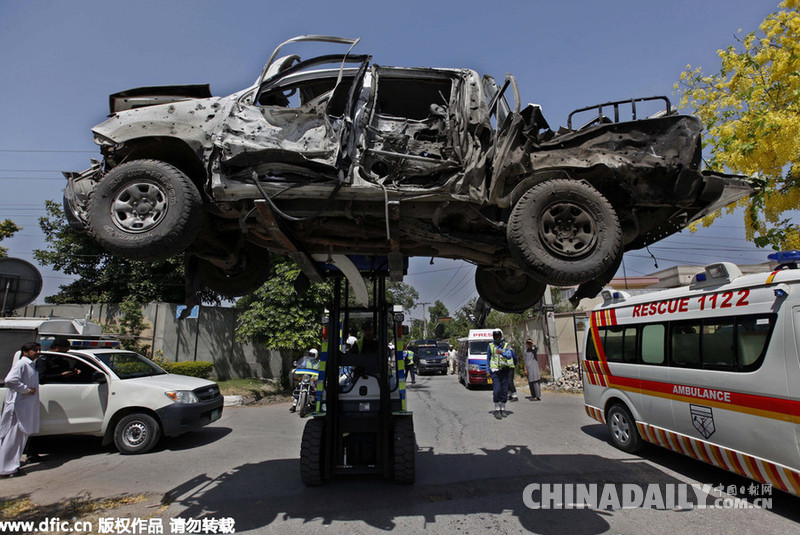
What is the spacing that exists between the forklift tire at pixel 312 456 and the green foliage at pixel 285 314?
28.4 feet

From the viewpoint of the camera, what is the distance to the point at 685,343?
5.85m

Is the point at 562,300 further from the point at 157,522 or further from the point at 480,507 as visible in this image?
the point at 157,522

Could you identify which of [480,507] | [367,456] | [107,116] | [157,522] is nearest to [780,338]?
[480,507]

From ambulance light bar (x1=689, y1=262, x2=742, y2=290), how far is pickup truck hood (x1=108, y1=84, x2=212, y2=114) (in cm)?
621

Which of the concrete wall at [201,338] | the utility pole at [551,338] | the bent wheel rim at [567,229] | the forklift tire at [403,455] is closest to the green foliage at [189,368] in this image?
the concrete wall at [201,338]

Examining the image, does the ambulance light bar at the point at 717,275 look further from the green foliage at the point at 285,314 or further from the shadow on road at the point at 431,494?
the green foliage at the point at 285,314

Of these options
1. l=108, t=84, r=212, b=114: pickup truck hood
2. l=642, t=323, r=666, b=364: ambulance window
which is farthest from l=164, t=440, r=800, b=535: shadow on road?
l=108, t=84, r=212, b=114: pickup truck hood

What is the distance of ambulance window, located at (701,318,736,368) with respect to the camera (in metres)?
5.09

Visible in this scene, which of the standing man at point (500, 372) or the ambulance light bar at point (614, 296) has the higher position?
the ambulance light bar at point (614, 296)

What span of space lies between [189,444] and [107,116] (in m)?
6.11

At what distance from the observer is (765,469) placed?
452cm

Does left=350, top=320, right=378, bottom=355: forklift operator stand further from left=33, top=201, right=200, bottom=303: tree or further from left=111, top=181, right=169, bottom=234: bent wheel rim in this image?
left=33, top=201, right=200, bottom=303: tree

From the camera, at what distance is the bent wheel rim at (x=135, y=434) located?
7223 millimetres

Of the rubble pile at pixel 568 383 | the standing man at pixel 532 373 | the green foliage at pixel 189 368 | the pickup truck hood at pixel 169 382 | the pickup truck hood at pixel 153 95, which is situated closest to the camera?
the pickup truck hood at pixel 153 95
